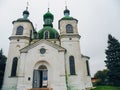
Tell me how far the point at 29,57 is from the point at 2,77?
19.8 ft

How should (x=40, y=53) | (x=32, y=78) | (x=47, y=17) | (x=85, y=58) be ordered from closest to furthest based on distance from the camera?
(x=32, y=78) → (x=40, y=53) → (x=85, y=58) → (x=47, y=17)

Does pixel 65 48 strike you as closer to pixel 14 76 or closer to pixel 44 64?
pixel 44 64

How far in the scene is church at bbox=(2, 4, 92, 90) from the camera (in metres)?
20.3

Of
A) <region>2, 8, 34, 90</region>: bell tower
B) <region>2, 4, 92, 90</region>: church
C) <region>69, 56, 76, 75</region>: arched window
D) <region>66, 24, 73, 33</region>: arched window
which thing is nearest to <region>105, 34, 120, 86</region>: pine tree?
<region>2, 4, 92, 90</region>: church

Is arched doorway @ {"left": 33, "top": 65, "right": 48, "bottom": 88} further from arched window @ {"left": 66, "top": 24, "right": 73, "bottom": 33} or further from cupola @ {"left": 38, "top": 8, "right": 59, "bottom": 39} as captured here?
cupola @ {"left": 38, "top": 8, "right": 59, "bottom": 39}

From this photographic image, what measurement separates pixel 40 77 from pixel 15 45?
7.41 meters

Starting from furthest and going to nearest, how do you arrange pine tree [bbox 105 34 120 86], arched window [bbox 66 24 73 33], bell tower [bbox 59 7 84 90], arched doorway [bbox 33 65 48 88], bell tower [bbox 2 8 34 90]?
arched window [bbox 66 24 73 33], pine tree [bbox 105 34 120 86], bell tower [bbox 2 8 34 90], bell tower [bbox 59 7 84 90], arched doorway [bbox 33 65 48 88]

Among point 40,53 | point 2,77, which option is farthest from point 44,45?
point 2,77

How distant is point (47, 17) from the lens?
32.4 meters

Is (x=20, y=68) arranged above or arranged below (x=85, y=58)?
below

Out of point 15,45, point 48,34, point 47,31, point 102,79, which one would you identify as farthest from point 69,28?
point 102,79

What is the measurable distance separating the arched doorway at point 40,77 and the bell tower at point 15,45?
3.16m

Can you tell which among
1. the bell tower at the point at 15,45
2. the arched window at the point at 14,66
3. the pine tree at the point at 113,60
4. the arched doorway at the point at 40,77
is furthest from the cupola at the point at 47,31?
the pine tree at the point at 113,60

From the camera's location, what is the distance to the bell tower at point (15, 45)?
842 inches
